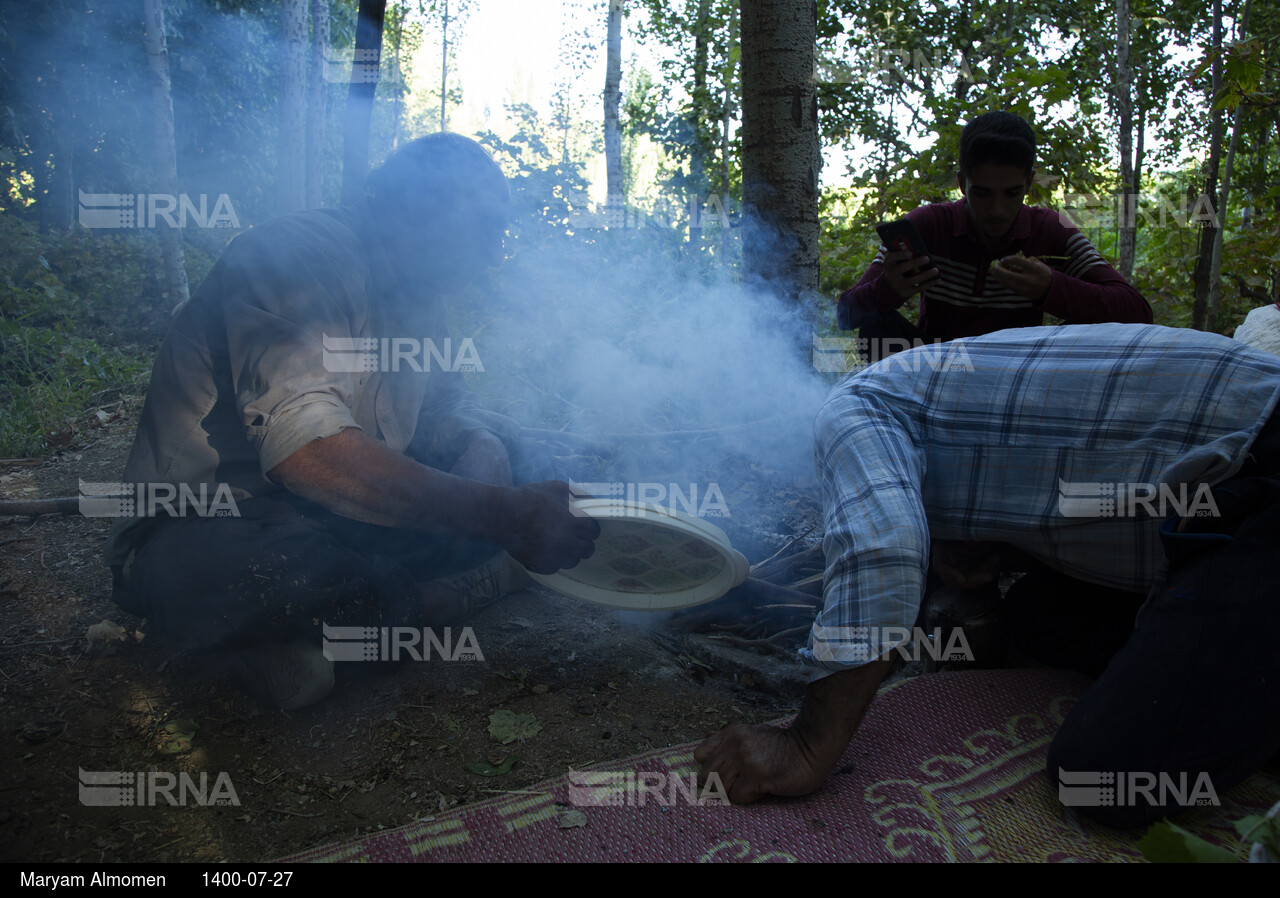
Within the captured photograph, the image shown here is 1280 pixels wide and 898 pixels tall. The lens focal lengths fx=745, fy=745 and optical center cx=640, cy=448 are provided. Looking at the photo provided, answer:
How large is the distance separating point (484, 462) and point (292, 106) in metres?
7.42

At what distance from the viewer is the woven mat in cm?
149

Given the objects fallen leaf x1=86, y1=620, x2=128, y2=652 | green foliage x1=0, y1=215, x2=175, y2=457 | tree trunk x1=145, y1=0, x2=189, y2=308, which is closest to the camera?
fallen leaf x1=86, y1=620, x2=128, y2=652

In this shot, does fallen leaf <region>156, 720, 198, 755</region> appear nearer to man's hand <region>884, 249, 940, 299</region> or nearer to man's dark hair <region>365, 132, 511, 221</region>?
man's dark hair <region>365, 132, 511, 221</region>

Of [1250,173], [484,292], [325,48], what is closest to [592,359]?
[484,292]

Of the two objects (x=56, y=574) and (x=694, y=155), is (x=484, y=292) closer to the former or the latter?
(x=56, y=574)

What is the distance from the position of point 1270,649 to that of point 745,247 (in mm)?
2998

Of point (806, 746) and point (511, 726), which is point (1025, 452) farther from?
point (511, 726)

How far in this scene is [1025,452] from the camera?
1789 mm

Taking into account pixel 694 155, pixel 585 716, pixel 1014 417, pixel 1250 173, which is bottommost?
pixel 585 716

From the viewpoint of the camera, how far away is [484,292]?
20.2 ft

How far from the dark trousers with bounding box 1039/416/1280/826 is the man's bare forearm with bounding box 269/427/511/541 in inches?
60.9

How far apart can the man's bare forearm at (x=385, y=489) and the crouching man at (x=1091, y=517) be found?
891 millimetres
